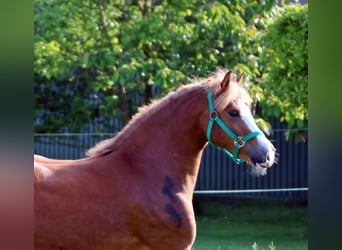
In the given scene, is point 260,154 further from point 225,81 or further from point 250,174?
point 250,174

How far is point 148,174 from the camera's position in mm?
4000

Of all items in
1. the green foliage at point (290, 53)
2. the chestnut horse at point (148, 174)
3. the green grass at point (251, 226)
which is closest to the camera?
the chestnut horse at point (148, 174)

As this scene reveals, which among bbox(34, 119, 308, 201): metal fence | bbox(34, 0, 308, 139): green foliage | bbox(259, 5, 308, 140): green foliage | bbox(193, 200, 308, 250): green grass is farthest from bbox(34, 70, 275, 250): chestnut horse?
bbox(34, 119, 308, 201): metal fence

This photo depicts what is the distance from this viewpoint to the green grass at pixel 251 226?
8980mm

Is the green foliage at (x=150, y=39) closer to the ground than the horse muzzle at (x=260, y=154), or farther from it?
farther from it

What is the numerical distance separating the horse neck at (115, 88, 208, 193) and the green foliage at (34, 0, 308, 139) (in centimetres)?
438

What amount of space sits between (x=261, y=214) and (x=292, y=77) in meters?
5.47

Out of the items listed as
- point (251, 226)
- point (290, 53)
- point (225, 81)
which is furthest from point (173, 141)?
point (251, 226)

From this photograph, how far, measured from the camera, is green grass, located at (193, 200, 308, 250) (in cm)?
898

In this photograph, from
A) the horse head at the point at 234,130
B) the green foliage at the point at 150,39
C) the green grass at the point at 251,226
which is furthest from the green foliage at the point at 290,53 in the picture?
the horse head at the point at 234,130

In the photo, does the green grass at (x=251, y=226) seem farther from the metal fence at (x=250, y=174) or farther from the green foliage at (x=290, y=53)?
the green foliage at (x=290, y=53)

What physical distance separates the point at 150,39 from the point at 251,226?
158 inches

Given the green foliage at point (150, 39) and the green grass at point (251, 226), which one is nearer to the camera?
the green foliage at point (150, 39)

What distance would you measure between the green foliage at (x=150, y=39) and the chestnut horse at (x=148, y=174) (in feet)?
14.4
